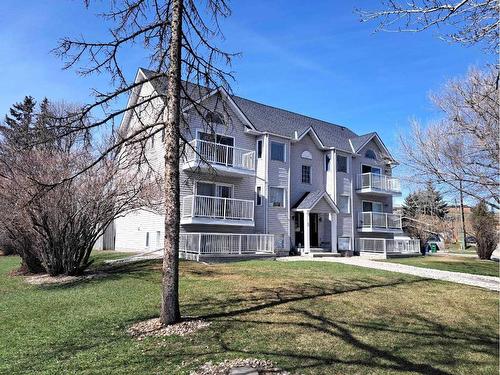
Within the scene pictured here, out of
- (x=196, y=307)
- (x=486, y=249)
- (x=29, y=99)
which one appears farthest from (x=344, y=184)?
(x=29, y=99)

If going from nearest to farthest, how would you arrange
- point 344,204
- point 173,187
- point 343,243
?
Result: point 173,187, point 343,243, point 344,204

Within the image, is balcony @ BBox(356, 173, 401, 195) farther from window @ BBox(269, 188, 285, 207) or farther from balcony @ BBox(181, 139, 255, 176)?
balcony @ BBox(181, 139, 255, 176)

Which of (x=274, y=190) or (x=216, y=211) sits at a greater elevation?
(x=274, y=190)

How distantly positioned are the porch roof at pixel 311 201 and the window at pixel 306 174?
978 millimetres

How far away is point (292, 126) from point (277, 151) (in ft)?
Result: 12.2

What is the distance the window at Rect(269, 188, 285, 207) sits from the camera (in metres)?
23.0

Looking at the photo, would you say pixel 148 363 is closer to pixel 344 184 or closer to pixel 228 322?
pixel 228 322

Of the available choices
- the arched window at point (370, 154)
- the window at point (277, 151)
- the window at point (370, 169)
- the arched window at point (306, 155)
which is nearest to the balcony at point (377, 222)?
the window at point (370, 169)

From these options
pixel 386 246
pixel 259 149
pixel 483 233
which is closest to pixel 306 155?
pixel 259 149

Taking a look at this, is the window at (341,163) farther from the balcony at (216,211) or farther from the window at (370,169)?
the balcony at (216,211)

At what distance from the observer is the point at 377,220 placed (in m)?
27.7

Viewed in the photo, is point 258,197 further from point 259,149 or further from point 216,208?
point 216,208

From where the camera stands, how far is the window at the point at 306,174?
1004 inches

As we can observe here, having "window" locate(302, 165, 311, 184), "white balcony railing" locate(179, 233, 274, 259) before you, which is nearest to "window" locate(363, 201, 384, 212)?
"window" locate(302, 165, 311, 184)
